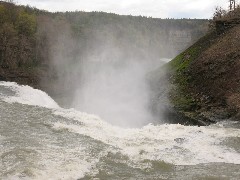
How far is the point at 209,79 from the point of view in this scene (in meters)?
25.1

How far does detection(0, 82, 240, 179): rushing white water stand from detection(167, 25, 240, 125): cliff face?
9.16 feet

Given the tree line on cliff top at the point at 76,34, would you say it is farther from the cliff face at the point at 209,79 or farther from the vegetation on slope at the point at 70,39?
the cliff face at the point at 209,79

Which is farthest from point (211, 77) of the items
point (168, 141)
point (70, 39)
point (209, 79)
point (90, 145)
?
point (70, 39)

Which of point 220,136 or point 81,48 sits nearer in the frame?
point 220,136

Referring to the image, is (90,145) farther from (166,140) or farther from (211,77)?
(211,77)

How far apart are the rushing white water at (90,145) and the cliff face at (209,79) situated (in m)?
2.79

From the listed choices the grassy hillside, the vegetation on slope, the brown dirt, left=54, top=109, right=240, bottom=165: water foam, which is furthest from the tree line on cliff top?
left=54, top=109, right=240, bottom=165: water foam

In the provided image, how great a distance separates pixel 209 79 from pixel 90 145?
42.7 feet

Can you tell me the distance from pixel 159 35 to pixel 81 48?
192 feet

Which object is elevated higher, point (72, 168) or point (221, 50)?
point (221, 50)

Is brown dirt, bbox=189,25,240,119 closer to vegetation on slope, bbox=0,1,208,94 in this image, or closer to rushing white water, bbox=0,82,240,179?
rushing white water, bbox=0,82,240,179

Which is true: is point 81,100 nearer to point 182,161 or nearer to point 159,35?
point 182,161

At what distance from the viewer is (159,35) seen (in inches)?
4985

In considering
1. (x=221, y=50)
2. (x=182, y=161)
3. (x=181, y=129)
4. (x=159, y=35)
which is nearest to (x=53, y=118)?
(x=181, y=129)
